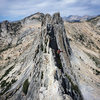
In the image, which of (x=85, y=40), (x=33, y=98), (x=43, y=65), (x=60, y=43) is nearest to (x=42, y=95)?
(x=33, y=98)

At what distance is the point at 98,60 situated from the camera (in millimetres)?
93812

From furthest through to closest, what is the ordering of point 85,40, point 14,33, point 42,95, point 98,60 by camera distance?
point 14,33 → point 85,40 → point 98,60 → point 42,95

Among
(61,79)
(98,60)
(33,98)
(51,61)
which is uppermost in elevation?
(51,61)

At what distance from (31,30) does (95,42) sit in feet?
161

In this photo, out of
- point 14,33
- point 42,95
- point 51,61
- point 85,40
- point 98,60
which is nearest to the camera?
point 42,95

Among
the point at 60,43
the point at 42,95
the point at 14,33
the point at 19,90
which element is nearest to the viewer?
the point at 42,95

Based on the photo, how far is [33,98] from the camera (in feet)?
132

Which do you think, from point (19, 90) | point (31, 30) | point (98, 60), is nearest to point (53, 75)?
point (19, 90)

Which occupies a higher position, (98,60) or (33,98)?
(33,98)

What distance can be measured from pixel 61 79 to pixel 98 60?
58.1 m

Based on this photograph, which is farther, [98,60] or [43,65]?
[98,60]

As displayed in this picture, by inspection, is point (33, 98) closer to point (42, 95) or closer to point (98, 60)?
point (42, 95)

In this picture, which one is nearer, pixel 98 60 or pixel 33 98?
pixel 33 98

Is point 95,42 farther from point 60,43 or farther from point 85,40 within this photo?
point 60,43
